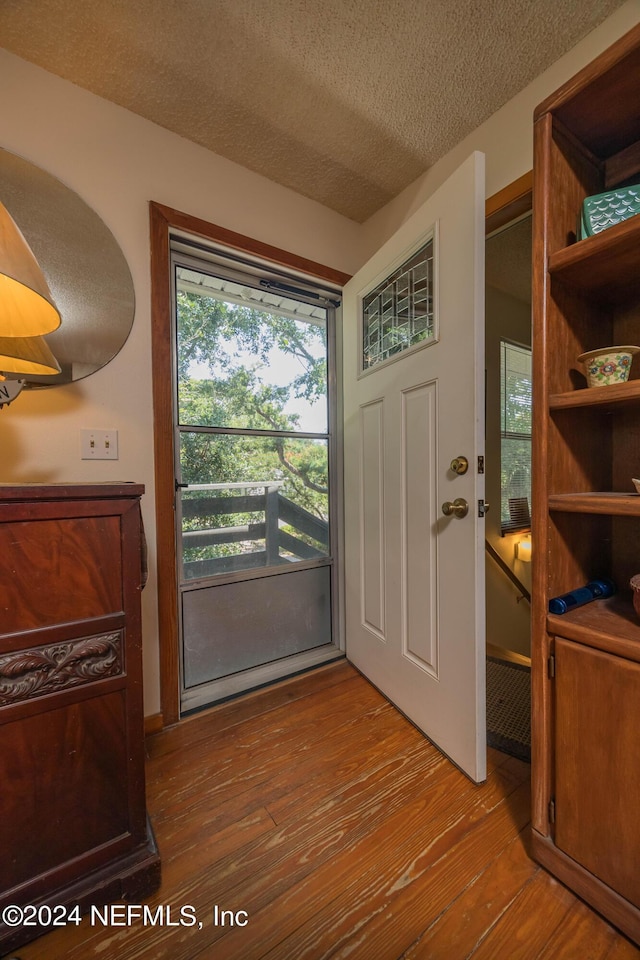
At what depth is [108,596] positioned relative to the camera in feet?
2.77

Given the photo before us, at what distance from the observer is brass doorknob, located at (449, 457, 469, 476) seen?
1126 mm

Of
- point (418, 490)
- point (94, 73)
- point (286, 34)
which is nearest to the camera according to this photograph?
point (286, 34)

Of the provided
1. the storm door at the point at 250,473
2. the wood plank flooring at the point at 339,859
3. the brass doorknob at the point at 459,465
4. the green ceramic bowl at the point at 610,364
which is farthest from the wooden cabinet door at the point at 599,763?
the storm door at the point at 250,473

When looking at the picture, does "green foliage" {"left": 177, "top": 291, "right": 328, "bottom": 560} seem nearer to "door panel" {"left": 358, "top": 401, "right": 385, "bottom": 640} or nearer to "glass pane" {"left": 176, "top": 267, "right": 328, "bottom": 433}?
"glass pane" {"left": 176, "top": 267, "right": 328, "bottom": 433}

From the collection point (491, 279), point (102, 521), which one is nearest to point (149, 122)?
point (102, 521)

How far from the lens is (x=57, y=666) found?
790mm

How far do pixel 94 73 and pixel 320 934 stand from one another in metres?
2.55

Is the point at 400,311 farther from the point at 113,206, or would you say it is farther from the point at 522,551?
the point at 522,551

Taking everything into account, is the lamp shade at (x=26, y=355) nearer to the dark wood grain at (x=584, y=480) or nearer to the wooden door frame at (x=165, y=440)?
the wooden door frame at (x=165, y=440)

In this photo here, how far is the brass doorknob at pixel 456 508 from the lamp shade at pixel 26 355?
119cm

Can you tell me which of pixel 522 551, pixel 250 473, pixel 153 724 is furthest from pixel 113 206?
pixel 522 551

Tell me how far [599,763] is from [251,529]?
1400mm

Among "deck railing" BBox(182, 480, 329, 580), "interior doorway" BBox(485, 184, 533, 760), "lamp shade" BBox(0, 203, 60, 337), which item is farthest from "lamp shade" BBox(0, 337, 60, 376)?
"interior doorway" BBox(485, 184, 533, 760)

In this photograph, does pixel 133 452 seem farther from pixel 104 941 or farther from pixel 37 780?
pixel 104 941
